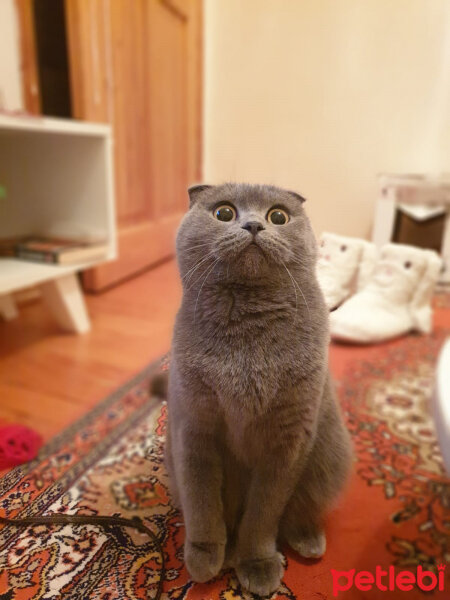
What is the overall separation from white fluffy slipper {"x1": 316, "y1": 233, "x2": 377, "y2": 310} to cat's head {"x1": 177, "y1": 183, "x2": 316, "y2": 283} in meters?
0.05

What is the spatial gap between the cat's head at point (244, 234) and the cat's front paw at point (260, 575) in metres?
0.30

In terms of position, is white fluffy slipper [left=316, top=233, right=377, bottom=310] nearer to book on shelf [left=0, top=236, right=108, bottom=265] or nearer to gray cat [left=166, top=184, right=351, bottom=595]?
gray cat [left=166, top=184, right=351, bottom=595]

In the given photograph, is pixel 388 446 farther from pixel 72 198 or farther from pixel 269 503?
pixel 72 198

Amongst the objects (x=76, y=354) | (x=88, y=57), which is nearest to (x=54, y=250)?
(x=76, y=354)

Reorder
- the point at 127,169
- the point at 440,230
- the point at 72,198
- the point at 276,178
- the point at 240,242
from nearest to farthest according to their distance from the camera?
the point at 240,242 < the point at 276,178 < the point at 440,230 < the point at 72,198 < the point at 127,169

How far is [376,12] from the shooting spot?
1.68ft

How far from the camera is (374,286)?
0.84m

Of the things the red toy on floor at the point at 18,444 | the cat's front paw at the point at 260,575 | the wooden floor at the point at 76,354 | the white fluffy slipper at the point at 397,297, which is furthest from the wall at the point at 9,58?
the cat's front paw at the point at 260,575

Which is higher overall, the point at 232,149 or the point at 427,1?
the point at 427,1

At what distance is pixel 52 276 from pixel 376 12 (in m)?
1.07

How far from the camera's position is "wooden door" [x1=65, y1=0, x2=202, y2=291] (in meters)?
1.65

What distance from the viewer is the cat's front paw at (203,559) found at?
44cm

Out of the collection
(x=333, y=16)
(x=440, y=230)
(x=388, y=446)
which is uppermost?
(x=333, y=16)

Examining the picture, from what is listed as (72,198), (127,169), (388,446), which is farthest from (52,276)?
(388,446)
